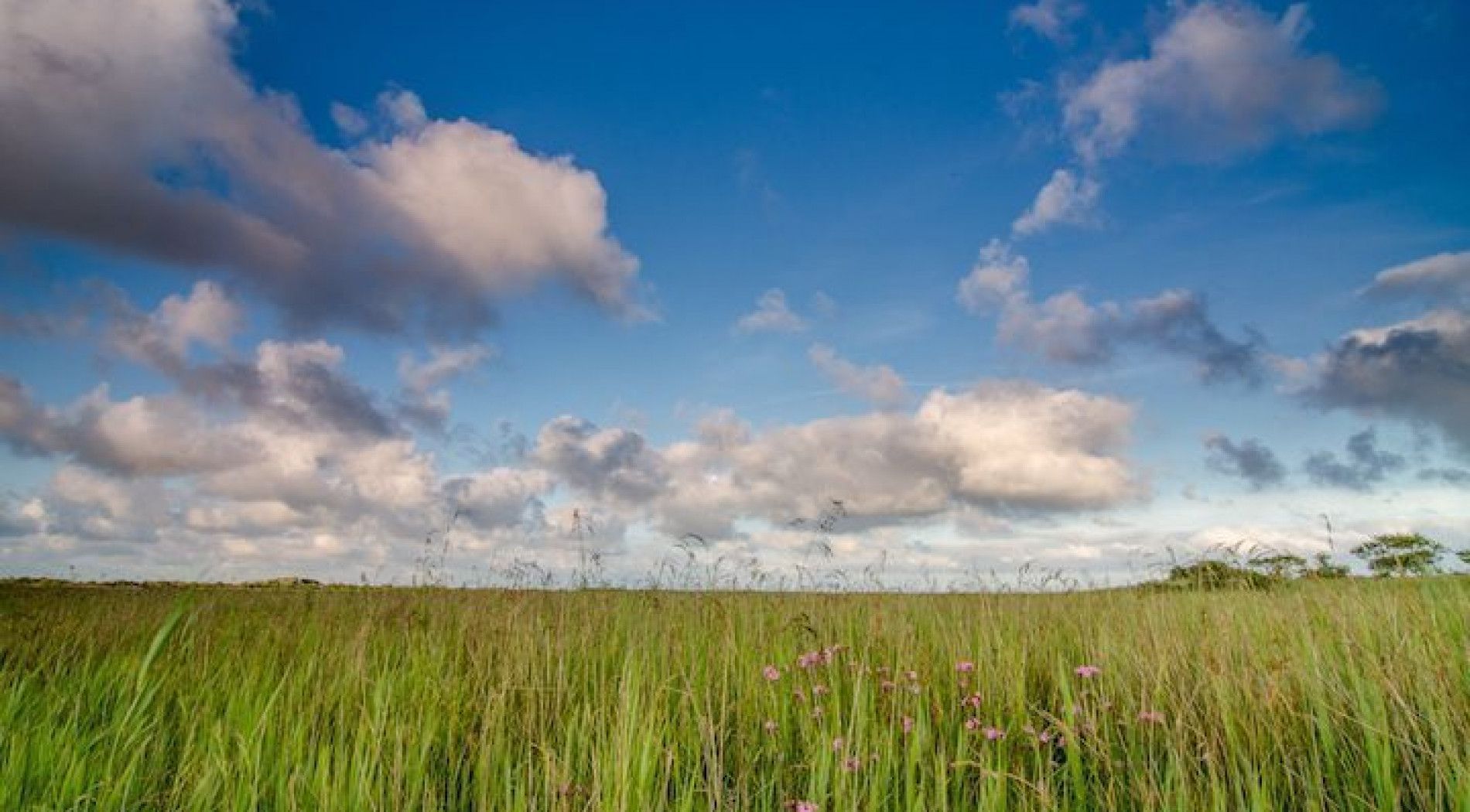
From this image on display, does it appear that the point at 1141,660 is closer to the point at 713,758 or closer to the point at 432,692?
the point at 713,758

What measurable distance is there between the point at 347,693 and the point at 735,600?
14.2 feet

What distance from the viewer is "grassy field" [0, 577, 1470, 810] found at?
370 cm

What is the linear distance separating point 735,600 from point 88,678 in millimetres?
5675

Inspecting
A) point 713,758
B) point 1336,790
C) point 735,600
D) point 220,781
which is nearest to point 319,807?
point 220,781

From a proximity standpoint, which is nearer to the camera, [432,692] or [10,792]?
[10,792]

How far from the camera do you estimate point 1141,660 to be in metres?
5.34

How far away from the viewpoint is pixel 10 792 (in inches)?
155

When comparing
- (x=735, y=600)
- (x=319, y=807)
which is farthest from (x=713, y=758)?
(x=735, y=600)

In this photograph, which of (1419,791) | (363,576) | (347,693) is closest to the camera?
(1419,791)

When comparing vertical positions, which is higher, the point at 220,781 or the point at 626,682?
the point at 626,682

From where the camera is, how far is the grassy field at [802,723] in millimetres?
3703

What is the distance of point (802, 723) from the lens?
4.46 metres

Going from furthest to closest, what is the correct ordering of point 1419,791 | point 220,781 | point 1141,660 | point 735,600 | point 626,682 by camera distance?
1. point 735,600
2. point 1141,660
3. point 220,781
4. point 626,682
5. point 1419,791

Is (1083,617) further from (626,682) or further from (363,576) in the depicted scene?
(363,576)
